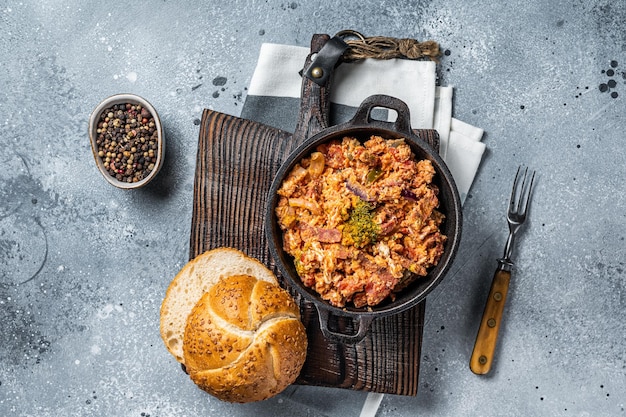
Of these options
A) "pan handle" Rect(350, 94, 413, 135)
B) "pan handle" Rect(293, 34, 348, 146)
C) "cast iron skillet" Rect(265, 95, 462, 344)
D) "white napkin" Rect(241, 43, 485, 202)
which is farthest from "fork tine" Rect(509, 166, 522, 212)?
"pan handle" Rect(293, 34, 348, 146)

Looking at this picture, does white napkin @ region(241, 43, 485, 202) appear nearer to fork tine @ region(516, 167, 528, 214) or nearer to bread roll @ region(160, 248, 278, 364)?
fork tine @ region(516, 167, 528, 214)

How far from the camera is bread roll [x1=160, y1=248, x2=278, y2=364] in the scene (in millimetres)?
3410

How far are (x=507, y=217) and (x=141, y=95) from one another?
225cm

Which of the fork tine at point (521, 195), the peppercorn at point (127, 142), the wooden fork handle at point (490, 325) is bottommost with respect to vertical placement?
the wooden fork handle at point (490, 325)

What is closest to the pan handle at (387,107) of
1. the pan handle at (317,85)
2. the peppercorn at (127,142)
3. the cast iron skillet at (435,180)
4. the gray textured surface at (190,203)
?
the cast iron skillet at (435,180)

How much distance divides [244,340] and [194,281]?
1.64 feet

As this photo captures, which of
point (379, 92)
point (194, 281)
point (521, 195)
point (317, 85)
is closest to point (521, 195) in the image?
point (521, 195)

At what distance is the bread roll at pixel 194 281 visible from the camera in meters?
3.41

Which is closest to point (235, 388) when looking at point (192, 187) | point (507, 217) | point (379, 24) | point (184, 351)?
point (184, 351)

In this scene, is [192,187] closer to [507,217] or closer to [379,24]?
[379,24]

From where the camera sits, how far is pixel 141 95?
12.5 feet

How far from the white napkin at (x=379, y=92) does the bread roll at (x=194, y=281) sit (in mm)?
823

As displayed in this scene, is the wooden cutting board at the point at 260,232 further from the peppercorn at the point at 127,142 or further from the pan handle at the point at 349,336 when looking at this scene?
the pan handle at the point at 349,336

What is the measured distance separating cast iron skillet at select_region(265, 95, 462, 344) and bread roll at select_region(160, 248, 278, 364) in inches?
13.6
